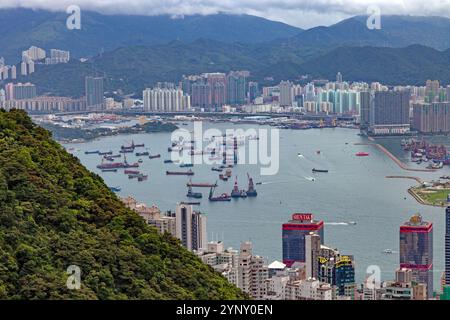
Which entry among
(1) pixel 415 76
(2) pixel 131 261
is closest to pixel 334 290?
(2) pixel 131 261

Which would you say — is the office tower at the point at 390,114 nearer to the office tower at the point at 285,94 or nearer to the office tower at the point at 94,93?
the office tower at the point at 285,94

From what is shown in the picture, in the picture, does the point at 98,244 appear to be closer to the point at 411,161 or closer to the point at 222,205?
the point at 222,205

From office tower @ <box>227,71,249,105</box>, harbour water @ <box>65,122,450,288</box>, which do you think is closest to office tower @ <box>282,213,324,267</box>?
harbour water @ <box>65,122,450,288</box>

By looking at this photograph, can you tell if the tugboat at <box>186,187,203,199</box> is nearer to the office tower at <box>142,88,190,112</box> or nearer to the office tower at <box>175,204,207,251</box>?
the office tower at <box>175,204,207,251</box>

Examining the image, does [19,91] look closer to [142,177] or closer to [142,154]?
[142,154]

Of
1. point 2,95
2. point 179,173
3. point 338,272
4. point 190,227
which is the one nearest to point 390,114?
point 179,173
